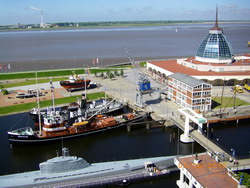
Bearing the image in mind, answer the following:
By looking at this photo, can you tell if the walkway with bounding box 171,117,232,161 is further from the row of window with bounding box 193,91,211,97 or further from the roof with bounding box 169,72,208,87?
the roof with bounding box 169,72,208,87

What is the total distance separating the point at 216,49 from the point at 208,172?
192ft

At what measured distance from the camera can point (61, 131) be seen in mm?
45375

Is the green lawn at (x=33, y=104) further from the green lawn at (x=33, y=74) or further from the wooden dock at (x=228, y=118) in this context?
the wooden dock at (x=228, y=118)

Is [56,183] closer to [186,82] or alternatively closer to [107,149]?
[107,149]

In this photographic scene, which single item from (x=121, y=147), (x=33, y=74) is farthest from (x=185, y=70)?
(x=33, y=74)

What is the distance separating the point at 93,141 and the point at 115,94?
22869 mm

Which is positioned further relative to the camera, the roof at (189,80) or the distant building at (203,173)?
the roof at (189,80)

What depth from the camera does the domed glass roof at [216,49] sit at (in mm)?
80438

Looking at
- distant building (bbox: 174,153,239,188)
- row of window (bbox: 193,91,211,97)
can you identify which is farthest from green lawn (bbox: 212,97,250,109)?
distant building (bbox: 174,153,239,188)

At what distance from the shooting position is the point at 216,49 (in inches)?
3177

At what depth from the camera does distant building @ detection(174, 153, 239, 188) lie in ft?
90.7

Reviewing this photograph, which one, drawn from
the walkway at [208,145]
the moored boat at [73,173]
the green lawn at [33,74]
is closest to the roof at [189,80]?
the walkway at [208,145]

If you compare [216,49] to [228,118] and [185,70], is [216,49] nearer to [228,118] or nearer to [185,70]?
[185,70]

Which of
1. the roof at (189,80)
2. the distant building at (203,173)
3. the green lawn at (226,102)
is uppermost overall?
the roof at (189,80)
